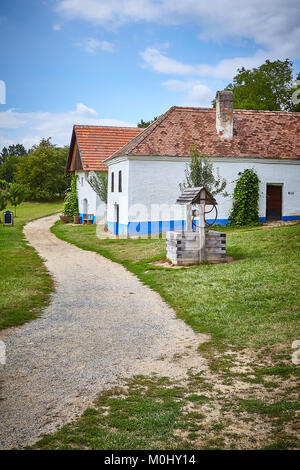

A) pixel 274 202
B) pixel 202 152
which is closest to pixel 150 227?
pixel 202 152

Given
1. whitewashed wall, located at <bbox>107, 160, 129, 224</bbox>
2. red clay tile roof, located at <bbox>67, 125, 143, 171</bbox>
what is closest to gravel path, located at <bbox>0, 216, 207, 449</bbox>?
whitewashed wall, located at <bbox>107, 160, 129, 224</bbox>

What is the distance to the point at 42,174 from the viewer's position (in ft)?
195

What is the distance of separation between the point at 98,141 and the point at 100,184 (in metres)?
4.52

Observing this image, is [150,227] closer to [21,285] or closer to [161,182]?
[161,182]

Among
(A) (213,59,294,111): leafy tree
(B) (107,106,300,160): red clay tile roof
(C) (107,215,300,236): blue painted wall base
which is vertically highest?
(A) (213,59,294,111): leafy tree

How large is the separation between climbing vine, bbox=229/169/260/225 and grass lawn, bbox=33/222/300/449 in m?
13.8

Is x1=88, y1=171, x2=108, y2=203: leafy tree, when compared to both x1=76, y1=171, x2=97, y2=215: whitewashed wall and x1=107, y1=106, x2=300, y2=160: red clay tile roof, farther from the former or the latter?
x1=107, y1=106, x2=300, y2=160: red clay tile roof

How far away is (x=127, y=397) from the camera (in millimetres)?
5473

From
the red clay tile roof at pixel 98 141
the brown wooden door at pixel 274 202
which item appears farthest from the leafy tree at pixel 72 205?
the brown wooden door at pixel 274 202

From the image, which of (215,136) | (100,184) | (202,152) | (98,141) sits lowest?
(100,184)

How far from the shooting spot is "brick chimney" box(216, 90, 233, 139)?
26.3 meters

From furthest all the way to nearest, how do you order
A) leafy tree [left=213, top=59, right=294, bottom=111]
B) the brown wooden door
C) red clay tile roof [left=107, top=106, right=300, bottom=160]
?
leafy tree [left=213, top=59, right=294, bottom=111] → the brown wooden door → red clay tile roof [left=107, top=106, right=300, bottom=160]

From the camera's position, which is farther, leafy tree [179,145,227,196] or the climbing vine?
the climbing vine
